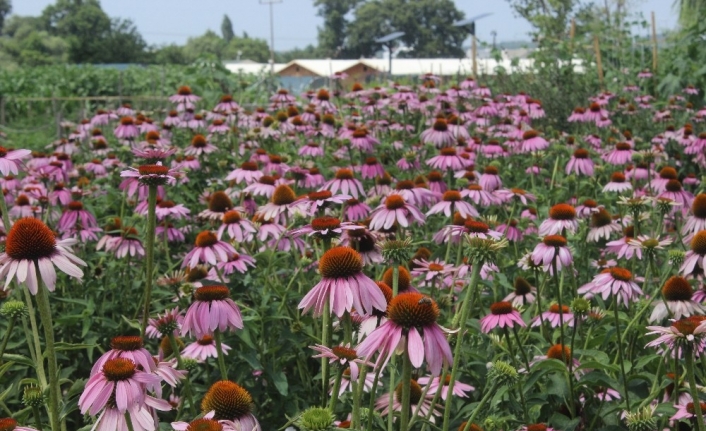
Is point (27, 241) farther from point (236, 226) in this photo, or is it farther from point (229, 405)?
point (236, 226)

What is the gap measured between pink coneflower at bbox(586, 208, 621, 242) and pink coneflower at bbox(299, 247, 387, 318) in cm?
191

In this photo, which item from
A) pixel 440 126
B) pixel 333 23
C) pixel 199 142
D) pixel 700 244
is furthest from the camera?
pixel 333 23

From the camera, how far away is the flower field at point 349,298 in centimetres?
139

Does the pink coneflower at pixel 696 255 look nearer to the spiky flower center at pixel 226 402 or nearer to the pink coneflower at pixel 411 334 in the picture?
the pink coneflower at pixel 411 334

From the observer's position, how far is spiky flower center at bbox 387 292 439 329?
1204 millimetres

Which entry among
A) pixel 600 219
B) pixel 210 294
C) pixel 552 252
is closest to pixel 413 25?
pixel 600 219

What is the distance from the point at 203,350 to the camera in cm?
215

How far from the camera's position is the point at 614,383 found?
6.26 feet

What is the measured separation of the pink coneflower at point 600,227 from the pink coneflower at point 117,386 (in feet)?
7.27

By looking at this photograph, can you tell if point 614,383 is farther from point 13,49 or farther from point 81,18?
point 81,18

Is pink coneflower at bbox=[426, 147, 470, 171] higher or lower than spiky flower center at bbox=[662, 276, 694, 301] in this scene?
higher

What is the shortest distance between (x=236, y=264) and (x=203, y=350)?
34 cm

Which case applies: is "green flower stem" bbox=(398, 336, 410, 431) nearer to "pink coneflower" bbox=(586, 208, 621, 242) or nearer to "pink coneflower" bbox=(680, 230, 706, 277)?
"pink coneflower" bbox=(680, 230, 706, 277)

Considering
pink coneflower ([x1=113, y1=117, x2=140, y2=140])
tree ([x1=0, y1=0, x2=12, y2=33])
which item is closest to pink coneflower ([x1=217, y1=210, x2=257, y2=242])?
pink coneflower ([x1=113, y1=117, x2=140, y2=140])
